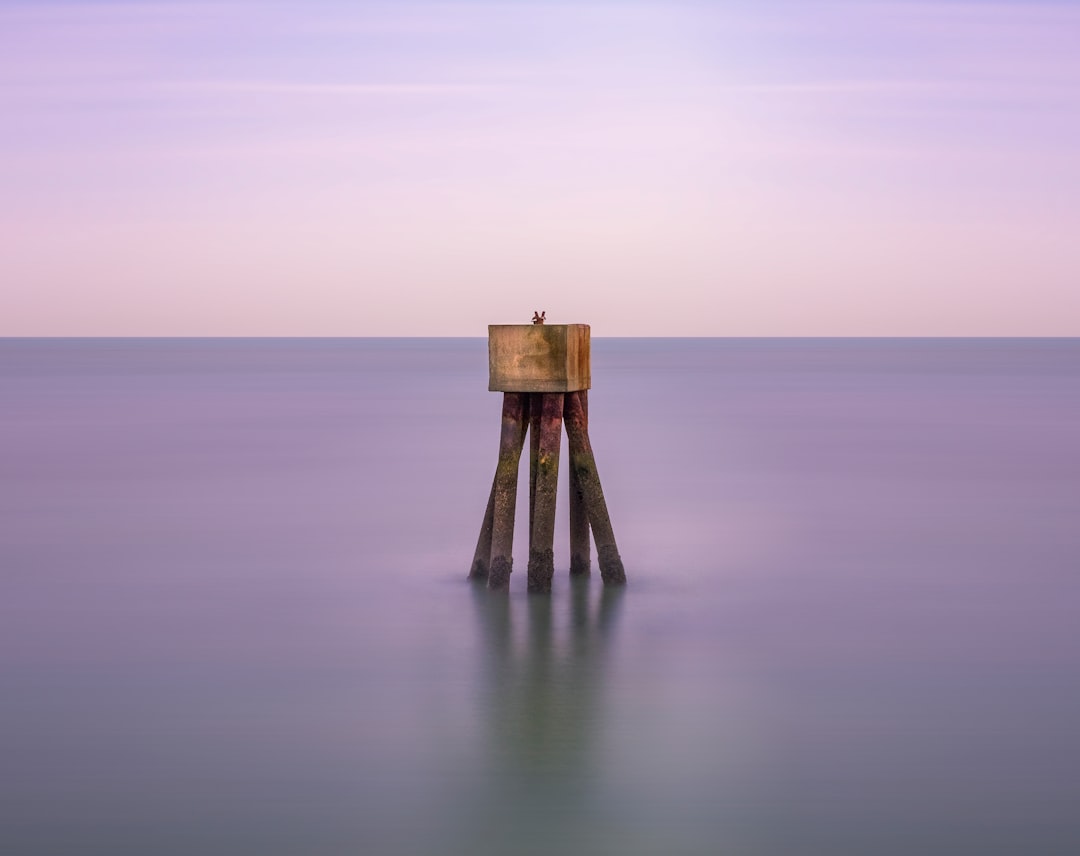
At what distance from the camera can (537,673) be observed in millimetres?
10914

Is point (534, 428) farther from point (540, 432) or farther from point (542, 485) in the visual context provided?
point (542, 485)

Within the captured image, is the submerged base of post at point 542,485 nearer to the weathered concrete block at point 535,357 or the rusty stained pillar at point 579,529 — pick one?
the rusty stained pillar at point 579,529

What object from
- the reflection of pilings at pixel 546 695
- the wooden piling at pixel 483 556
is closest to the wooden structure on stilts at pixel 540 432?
the wooden piling at pixel 483 556

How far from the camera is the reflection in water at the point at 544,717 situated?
7895 mm

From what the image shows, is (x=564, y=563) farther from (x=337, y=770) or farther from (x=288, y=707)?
(x=337, y=770)

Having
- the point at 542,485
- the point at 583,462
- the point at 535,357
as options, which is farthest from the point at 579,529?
the point at 535,357

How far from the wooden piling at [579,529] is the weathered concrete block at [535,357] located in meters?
0.58

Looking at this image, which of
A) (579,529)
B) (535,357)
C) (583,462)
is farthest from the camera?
(579,529)

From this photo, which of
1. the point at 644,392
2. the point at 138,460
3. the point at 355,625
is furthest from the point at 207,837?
the point at 644,392

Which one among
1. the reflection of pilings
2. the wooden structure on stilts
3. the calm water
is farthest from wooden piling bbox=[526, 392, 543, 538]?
the calm water

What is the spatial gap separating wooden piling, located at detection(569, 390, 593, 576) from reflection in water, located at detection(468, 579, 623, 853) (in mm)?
207

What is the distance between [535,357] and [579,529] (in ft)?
6.73

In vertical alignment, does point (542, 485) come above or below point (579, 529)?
above

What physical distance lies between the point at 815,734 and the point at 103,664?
18.1ft
